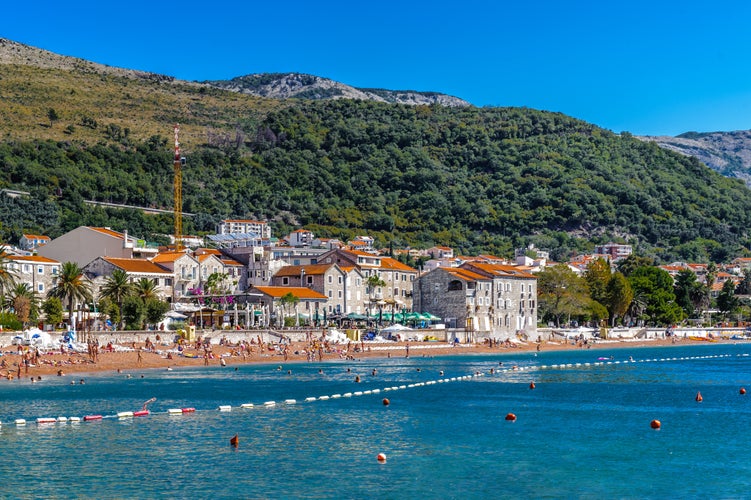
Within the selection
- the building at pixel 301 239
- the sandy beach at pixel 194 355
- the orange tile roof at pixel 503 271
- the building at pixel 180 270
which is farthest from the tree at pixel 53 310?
the building at pixel 301 239

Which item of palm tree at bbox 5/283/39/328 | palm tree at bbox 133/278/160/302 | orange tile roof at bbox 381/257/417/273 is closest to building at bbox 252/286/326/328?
palm tree at bbox 133/278/160/302

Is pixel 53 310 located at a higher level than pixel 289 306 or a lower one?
lower

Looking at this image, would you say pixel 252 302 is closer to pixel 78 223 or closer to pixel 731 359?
pixel 731 359

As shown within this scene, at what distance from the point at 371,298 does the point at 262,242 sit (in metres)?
29.3

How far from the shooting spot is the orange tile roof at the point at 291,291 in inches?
3828

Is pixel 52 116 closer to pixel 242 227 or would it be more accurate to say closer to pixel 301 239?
pixel 242 227

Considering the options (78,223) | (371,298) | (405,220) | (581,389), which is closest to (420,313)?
(371,298)

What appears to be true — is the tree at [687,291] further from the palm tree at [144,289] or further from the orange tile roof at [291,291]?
the palm tree at [144,289]

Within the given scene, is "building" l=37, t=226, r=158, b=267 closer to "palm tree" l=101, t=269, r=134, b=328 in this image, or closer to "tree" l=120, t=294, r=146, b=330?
"palm tree" l=101, t=269, r=134, b=328

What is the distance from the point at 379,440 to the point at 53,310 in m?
47.3

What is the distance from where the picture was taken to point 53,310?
76812mm

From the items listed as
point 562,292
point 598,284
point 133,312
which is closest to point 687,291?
Result: point 598,284

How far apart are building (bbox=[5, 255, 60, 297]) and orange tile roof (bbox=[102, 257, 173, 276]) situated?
5104mm

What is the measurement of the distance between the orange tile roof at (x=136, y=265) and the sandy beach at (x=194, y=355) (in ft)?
50.8
